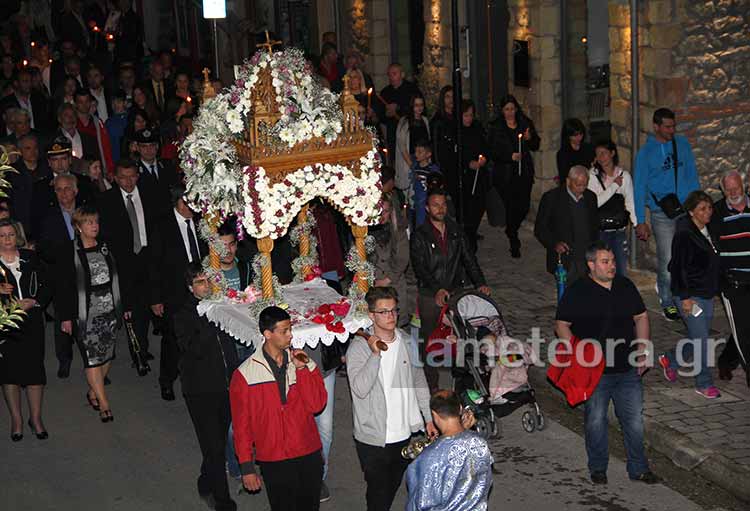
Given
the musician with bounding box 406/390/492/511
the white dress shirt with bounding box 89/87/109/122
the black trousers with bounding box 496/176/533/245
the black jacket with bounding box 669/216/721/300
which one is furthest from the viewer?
the white dress shirt with bounding box 89/87/109/122

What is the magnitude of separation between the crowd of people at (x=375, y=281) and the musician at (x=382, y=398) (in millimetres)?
14

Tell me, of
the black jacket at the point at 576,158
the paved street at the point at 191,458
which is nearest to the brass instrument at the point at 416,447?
the paved street at the point at 191,458

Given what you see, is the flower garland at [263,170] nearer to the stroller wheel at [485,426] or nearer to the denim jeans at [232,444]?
the denim jeans at [232,444]

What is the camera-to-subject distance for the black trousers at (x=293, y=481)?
9.16 m

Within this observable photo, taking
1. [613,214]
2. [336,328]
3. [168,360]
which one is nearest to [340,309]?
[336,328]

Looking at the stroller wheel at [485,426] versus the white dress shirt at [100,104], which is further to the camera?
the white dress shirt at [100,104]

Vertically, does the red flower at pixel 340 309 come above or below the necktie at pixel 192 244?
below

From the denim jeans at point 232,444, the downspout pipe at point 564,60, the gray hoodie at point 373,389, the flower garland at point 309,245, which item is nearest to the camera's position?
the gray hoodie at point 373,389

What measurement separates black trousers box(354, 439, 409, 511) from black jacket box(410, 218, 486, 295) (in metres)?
3.25

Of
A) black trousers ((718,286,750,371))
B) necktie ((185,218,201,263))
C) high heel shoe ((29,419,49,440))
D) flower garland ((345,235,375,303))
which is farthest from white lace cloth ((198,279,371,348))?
black trousers ((718,286,750,371))

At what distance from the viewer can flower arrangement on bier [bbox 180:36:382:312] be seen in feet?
34.6

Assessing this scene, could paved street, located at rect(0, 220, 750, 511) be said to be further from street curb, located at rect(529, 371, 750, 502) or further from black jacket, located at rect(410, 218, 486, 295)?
black jacket, located at rect(410, 218, 486, 295)

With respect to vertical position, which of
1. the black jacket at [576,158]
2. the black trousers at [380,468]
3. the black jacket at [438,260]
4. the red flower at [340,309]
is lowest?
the black trousers at [380,468]

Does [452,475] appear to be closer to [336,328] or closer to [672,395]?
[336,328]
